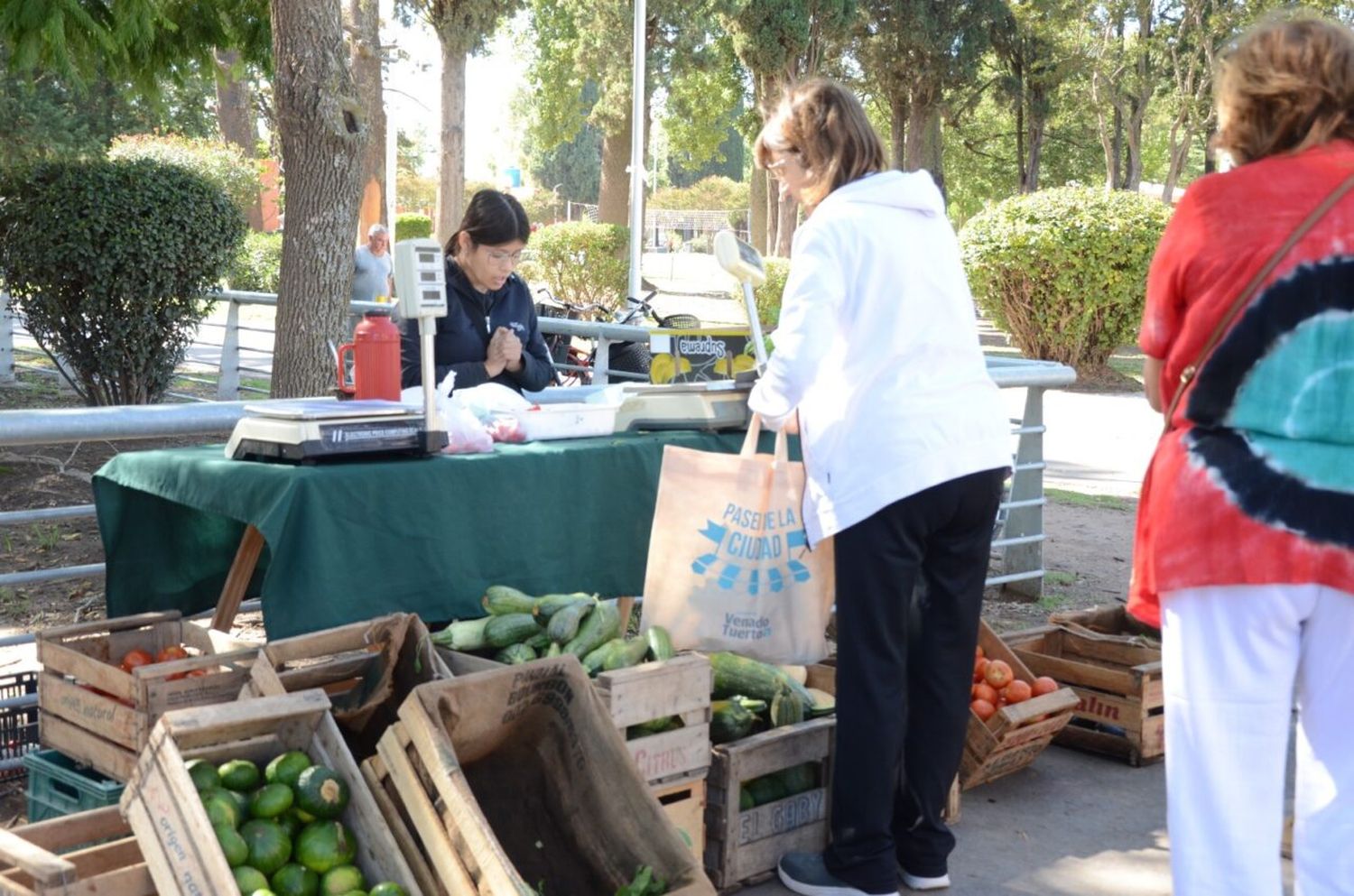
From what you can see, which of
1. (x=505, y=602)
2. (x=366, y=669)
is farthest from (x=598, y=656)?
(x=366, y=669)

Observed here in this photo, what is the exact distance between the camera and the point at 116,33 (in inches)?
286

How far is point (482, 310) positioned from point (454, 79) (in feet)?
64.3

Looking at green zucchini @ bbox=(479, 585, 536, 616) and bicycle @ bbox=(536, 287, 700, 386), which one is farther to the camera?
bicycle @ bbox=(536, 287, 700, 386)

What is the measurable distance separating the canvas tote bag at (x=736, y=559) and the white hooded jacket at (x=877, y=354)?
0.35 m

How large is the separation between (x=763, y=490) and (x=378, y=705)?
44.5 inches

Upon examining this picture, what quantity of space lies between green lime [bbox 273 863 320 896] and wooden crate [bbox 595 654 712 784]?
861 mm

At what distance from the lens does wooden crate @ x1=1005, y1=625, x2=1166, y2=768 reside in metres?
4.80

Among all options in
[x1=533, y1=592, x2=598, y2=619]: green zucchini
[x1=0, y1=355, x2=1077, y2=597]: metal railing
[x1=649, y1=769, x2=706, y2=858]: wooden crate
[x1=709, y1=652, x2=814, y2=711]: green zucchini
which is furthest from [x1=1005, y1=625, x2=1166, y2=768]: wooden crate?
[x1=533, y1=592, x2=598, y2=619]: green zucchini

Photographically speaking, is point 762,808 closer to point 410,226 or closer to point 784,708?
point 784,708

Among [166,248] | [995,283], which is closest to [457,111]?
[995,283]

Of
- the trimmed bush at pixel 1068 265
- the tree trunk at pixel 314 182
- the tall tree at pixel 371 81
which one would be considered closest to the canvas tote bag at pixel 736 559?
the tree trunk at pixel 314 182

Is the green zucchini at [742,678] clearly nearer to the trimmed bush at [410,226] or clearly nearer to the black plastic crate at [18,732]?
the black plastic crate at [18,732]

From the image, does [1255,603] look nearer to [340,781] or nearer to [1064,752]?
[340,781]

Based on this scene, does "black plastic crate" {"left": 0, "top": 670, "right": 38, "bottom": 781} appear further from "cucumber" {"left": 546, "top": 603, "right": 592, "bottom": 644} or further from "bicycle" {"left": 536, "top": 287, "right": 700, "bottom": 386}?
"bicycle" {"left": 536, "top": 287, "right": 700, "bottom": 386}
